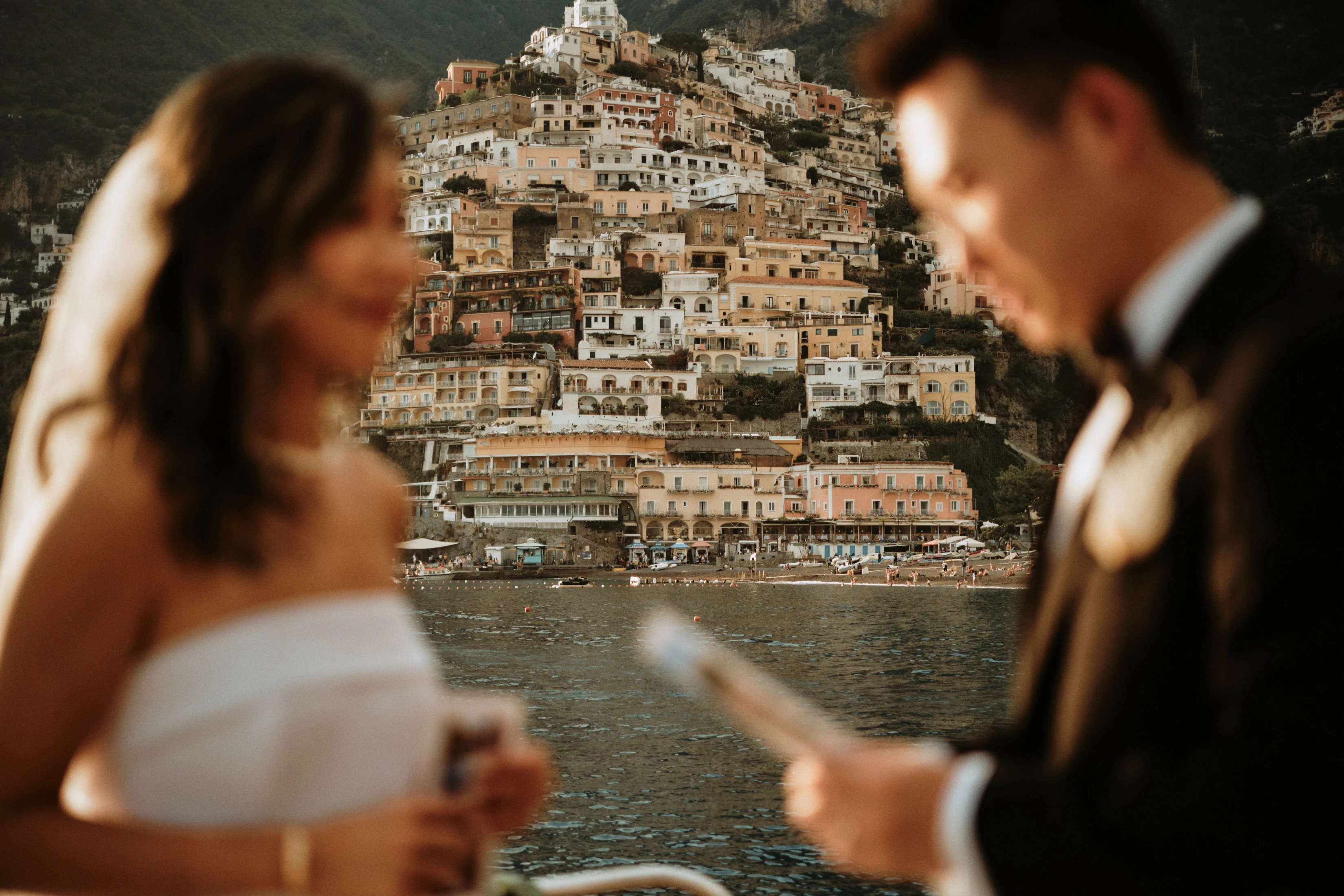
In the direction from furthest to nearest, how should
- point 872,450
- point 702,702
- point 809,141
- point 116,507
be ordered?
point 809,141
point 872,450
point 702,702
point 116,507

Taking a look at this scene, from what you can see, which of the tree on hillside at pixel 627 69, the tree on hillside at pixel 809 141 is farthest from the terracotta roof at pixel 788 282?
the tree on hillside at pixel 627 69

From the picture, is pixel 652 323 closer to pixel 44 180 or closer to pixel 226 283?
pixel 44 180

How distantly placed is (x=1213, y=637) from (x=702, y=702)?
20.7 m

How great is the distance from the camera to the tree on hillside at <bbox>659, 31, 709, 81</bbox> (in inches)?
3994

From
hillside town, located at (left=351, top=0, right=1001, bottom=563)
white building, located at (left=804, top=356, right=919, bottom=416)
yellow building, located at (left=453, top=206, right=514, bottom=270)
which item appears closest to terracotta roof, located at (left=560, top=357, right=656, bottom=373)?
hillside town, located at (left=351, top=0, right=1001, bottom=563)

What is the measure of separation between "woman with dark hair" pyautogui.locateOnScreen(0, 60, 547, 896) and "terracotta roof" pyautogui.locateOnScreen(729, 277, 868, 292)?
68858 mm

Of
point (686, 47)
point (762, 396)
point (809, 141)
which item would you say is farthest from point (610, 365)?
point (686, 47)

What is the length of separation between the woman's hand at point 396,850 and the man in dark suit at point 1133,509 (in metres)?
0.34

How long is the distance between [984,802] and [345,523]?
72cm

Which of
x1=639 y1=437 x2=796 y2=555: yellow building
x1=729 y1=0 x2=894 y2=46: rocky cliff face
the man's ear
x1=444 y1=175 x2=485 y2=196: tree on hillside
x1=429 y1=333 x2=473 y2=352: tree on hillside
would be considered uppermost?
x1=729 y1=0 x2=894 y2=46: rocky cliff face

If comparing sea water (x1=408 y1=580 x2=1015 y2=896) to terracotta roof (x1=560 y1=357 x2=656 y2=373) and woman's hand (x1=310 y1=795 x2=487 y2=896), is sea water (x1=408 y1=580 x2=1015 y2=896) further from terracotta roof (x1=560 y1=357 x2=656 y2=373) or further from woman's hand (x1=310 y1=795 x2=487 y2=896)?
terracotta roof (x1=560 y1=357 x2=656 y2=373)

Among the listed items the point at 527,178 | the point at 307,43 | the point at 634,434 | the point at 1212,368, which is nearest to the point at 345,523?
the point at 1212,368

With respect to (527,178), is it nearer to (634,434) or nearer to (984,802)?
(634,434)

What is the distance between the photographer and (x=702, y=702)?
70.1ft
